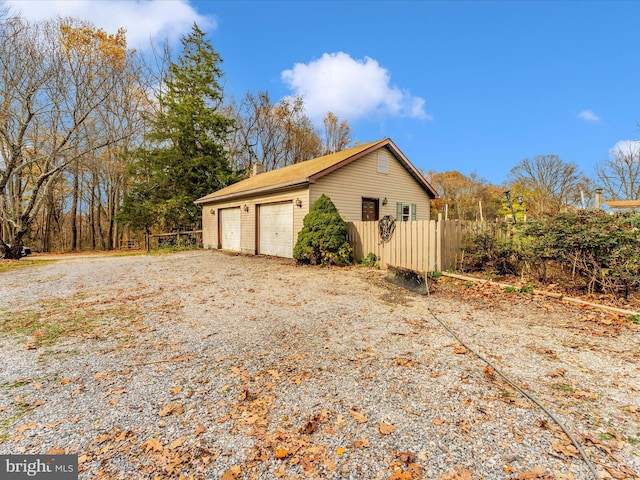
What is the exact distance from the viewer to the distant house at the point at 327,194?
1072cm

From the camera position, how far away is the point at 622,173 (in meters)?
19.6

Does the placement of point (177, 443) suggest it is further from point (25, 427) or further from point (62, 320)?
point (62, 320)

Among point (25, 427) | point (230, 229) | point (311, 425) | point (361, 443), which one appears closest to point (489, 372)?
point (361, 443)

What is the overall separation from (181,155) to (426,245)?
18.1 m

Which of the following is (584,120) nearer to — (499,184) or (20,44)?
(499,184)

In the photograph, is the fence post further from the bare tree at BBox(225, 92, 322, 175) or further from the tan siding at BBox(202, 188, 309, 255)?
the bare tree at BBox(225, 92, 322, 175)

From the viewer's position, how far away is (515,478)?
165cm

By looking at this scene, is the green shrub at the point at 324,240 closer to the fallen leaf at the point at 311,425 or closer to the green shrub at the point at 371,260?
the green shrub at the point at 371,260

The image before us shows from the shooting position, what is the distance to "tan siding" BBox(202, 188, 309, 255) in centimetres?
1058

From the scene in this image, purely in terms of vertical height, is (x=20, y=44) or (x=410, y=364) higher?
(x=20, y=44)

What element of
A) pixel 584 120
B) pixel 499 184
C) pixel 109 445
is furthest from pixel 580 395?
pixel 499 184

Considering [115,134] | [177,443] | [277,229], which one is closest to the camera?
[177,443]

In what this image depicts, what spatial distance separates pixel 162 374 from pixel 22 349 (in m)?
2.00

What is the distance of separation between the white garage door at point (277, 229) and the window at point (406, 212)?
5.06 m
